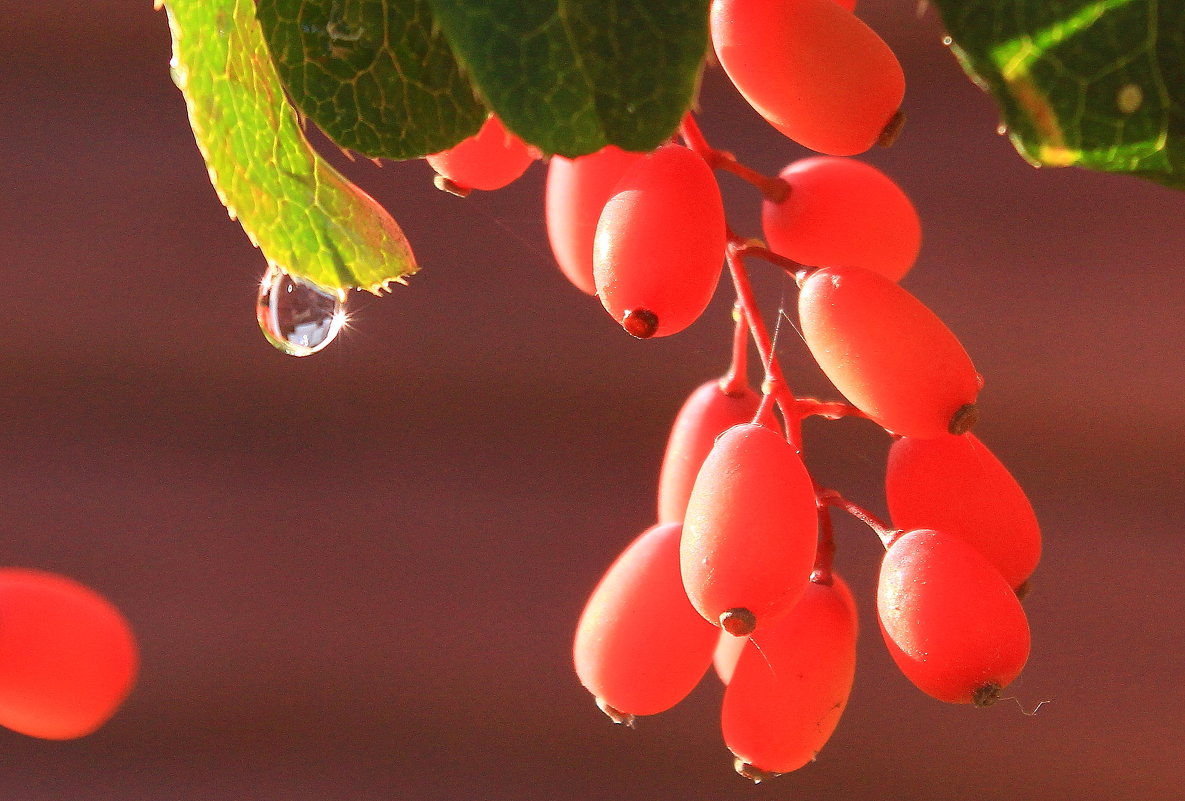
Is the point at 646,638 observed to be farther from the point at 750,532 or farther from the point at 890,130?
the point at 890,130

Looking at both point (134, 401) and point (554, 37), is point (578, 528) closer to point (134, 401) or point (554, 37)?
point (134, 401)

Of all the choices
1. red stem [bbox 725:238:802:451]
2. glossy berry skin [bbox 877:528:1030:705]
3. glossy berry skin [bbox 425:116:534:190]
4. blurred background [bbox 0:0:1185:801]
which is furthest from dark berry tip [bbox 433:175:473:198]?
blurred background [bbox 0:0:1185:801]

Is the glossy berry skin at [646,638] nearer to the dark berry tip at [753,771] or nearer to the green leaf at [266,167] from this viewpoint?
the dark berry tip at [753,771]

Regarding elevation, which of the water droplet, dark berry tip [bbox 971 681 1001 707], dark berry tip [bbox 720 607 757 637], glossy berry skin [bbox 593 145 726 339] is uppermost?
the water droplet

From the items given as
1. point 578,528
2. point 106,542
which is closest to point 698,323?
point 578,528

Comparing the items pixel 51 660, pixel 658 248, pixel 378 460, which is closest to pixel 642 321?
pixel 658 248

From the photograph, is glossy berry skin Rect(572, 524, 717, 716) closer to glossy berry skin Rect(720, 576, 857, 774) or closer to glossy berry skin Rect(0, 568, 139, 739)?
glossy berry skin Rect(720, 576, 857, 774)
